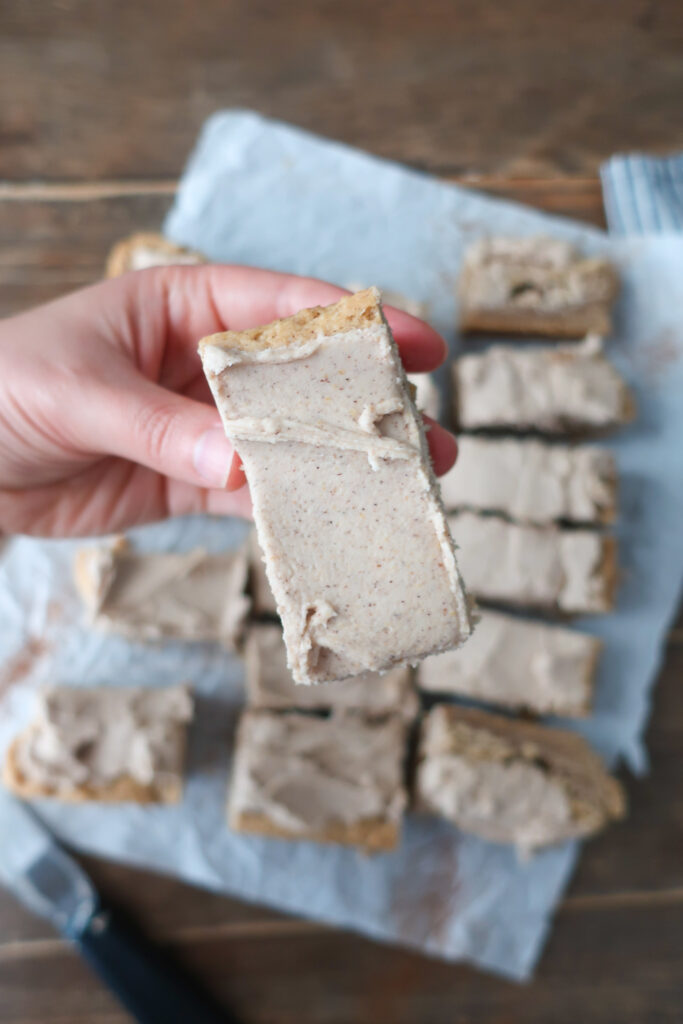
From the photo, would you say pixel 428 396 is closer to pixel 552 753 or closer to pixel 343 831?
pixel 552 753

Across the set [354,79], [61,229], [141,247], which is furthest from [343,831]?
[354,79]

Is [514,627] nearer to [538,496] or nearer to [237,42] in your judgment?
[538,496]

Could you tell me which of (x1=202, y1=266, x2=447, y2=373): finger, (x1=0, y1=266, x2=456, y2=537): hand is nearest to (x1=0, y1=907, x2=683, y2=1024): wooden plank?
(x1=0, y1=266, x2=456, y2=537): hand

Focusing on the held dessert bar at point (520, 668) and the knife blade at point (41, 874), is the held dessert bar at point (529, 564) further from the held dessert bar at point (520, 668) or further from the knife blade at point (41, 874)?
the knife blade at point (41, 874)

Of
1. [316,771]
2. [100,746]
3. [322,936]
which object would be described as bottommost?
[322,936]

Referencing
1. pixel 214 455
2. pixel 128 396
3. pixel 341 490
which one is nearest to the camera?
pixel 341 490

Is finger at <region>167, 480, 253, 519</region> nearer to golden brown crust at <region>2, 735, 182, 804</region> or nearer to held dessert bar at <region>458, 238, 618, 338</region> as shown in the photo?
golden brown crust at <region>2, 735, 182, 804</region>
